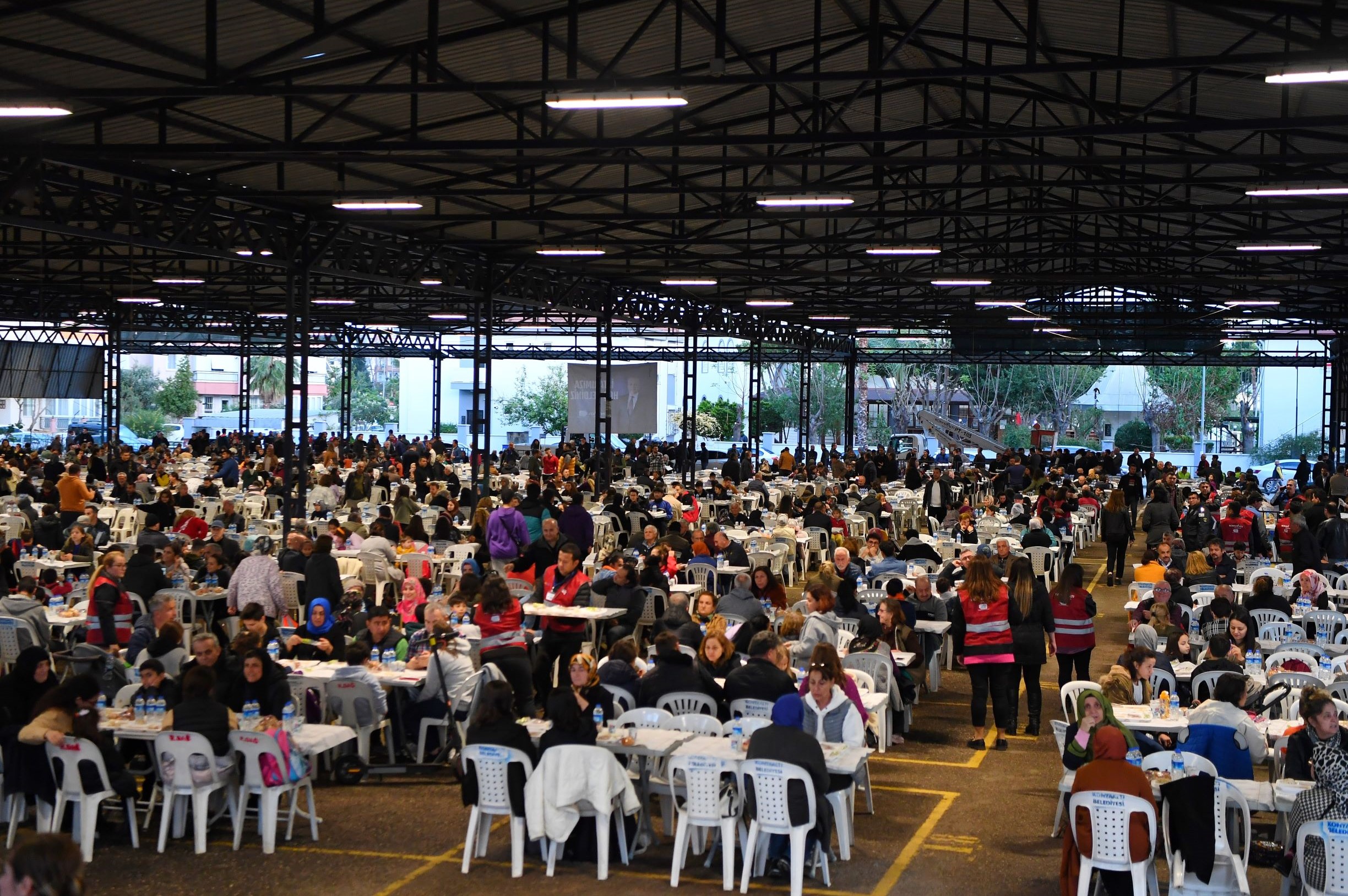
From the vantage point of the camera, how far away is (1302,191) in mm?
11922

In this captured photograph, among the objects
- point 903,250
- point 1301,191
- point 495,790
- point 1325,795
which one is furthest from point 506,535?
point 1325,795

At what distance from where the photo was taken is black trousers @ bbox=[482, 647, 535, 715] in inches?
375

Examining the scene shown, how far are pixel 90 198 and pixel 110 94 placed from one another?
748cm

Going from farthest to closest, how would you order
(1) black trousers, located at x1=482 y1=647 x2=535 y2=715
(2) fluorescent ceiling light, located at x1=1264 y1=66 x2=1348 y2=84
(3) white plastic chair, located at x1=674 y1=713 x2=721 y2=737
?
(1) black trousers, located at x1=482 y1=647 x2=535 y2=715 < (2) fluorescent ceiling light, located at x1=1264 y1=66 x2=1348 y2=84 < (3) white plastic chair, located at x1=674 y1=713 x2=721 y2=737

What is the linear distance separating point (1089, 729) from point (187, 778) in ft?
16.2

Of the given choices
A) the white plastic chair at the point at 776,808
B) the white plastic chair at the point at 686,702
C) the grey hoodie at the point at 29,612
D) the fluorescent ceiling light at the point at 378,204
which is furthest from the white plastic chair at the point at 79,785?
the fluorescent ceiling light at the point at 378,204

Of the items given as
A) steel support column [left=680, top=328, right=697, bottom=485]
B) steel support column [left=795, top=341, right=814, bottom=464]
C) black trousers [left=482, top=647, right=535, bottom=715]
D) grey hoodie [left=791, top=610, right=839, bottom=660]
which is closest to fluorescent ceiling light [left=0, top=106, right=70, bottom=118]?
black trousers [left=482, top=647, right=535, bottom=715]

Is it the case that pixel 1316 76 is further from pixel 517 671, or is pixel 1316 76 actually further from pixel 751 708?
pixel 517 671

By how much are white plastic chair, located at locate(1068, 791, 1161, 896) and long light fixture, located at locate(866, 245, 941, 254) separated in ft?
34.8

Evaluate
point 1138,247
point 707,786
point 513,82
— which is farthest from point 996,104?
point 707,786

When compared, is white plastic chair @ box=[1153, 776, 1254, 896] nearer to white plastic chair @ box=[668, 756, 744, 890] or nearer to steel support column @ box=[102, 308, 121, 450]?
white plastic chair @ box=[668, 756, 744, 890]

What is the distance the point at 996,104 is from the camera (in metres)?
16.3

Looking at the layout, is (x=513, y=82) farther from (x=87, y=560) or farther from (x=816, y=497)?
(x=816, y=497)

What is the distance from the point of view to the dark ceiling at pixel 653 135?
1016 centimetres
